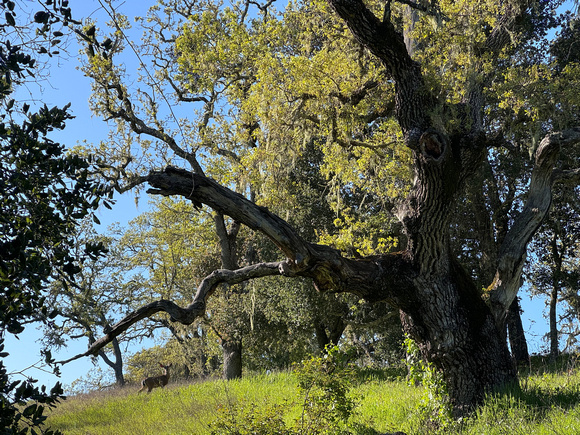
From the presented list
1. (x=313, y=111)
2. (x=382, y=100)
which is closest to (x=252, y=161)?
(x=313, y=111)

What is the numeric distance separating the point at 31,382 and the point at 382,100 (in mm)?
9025

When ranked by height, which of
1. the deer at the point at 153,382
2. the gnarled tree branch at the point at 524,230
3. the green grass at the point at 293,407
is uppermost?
the gnarled tree branch at the point at 524,230

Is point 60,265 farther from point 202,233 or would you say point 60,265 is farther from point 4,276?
point 202,233

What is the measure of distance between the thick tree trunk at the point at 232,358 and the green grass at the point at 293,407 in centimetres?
276

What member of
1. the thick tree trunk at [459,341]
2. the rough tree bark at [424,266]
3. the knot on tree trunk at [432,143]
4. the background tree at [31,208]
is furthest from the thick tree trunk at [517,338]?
the background tree at [31,208]

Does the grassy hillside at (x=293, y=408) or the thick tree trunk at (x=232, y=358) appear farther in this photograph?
the thick tree trunk at (x=232, y=358)

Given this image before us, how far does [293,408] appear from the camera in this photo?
383 inches

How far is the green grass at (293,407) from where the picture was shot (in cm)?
670

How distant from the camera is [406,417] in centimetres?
828

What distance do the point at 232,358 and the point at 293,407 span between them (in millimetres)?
7766

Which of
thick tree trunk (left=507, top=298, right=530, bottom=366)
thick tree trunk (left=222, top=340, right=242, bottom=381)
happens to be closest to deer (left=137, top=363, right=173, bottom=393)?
thick tree trunk (left=222, top=340, right=242, bottom=381)

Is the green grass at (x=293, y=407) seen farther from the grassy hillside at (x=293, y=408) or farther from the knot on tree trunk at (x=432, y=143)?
the knot on tree trunk at (x=432, y=143)

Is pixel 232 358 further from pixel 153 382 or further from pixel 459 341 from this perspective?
pixel 459 341

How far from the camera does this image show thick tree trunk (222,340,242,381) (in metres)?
A: 16.9
